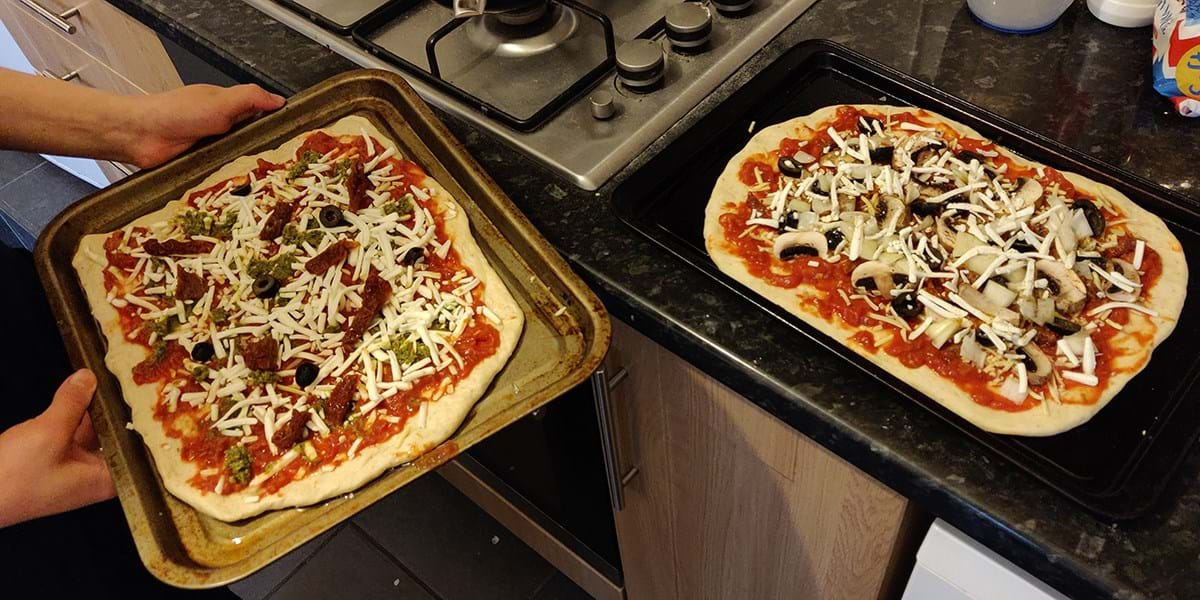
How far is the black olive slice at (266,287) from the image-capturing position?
39.2 inches

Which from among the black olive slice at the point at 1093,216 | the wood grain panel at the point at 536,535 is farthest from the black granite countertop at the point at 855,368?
the wood grain panel at the point at 536,535

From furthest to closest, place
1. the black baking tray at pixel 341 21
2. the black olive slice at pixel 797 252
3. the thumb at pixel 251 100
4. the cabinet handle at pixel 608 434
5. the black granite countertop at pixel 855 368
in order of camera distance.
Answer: the black baking tray at pixel 341 21
the thumb at pixel 251 100
the cabinet handle at pixel 608 434
the black olive slice at pixel 797 252
the black granite countertop at pixel 855 368

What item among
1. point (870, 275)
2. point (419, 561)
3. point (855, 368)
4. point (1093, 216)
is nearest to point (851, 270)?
point (870, 275)

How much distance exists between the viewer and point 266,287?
1.00 metres

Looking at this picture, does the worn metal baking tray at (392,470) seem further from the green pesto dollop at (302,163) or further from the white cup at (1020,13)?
the white cup at (1020,13)

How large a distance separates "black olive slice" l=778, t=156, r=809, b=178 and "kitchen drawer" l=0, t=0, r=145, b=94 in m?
1.25

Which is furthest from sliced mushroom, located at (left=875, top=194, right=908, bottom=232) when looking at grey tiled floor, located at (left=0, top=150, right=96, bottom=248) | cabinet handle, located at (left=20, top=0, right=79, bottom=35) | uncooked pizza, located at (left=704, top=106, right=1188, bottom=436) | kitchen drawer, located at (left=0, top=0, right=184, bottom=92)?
grey tiled floor, located at (left=0, top=150, right=96, bottom=248)

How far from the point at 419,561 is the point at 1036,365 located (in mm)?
1271

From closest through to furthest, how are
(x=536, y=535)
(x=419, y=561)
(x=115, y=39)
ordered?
(x=536, y=535)
(x=115, y=39)
(x=419, y=561)

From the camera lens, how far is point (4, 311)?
3.46 feet

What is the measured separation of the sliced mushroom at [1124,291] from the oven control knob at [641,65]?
53cm

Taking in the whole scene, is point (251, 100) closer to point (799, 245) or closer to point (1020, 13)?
point (799, 245)

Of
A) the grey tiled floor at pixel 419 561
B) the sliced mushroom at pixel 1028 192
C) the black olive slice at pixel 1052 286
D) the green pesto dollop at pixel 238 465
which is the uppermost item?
the sliced mushroom at pixel 1028 192

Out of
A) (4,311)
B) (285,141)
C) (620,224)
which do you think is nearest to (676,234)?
(620,224)
